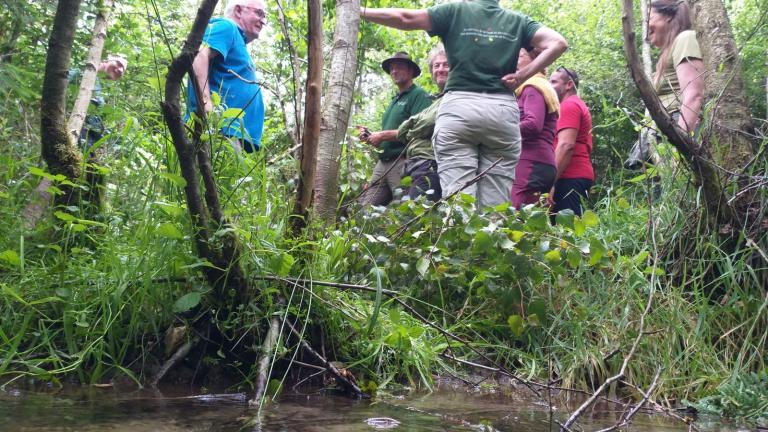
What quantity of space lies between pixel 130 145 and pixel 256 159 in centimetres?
50

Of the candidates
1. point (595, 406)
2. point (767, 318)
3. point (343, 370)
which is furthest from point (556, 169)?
point (343, 370)

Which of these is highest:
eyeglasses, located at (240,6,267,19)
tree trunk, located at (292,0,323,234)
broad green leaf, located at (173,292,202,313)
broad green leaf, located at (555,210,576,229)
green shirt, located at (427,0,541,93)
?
eyeglasses, located at (240,6,267,19)

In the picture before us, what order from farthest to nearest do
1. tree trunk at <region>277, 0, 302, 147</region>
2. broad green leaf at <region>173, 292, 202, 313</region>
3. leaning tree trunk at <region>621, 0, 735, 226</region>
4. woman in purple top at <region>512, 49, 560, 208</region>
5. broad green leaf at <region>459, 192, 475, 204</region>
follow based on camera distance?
woman in purple top at <region>512, 49, 560, 208</region>, broad green leaf at <region>459, 192, 475, 204</region>, leaning tree trunk at <region>621, 0, 735, 226</region>, tree trunk at <region>277, 0, 302, 147</region>, broad green leaf at <region>173, 292, 202, 313</region>

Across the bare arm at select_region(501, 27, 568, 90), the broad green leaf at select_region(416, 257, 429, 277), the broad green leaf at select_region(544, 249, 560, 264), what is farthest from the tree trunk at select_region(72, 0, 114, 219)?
the bare arm at select_region(501, 27, 568, 90)

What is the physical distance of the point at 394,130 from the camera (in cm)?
522

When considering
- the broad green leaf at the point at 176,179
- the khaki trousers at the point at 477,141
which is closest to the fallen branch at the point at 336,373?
the broad green leaf at the point at 176,179

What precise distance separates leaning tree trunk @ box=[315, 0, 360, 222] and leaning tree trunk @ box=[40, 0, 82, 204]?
121 cm

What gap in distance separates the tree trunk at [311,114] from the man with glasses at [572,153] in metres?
2.79

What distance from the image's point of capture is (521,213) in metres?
3.21

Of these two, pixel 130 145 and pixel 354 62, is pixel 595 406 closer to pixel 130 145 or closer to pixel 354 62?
pixel 130 145

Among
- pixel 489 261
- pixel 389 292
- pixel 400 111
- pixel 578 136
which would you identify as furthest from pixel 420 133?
pixel 389 292

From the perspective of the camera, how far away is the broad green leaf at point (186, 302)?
224 cm

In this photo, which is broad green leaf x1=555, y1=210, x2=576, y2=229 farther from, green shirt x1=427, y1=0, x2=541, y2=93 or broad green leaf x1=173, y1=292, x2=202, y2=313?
broad green leaf x1=173, y1=292, x2=202, y2=313

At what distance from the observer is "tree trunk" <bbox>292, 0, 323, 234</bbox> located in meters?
2.51
